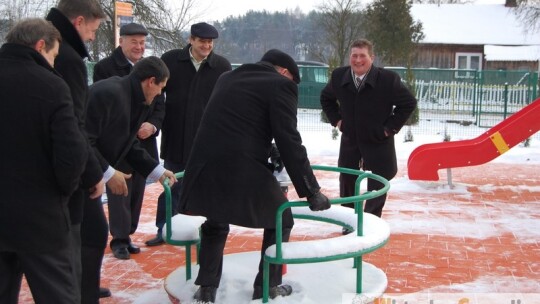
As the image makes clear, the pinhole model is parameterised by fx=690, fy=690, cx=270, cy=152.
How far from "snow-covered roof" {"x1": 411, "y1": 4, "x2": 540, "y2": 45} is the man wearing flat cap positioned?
98.4 ft

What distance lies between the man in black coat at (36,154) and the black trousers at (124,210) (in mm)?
2467

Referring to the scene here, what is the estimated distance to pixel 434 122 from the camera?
18.0 meters

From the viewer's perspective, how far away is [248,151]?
3984mm

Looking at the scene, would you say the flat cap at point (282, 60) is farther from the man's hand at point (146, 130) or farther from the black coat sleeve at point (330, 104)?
the black coat sleeve at point (330, 104)

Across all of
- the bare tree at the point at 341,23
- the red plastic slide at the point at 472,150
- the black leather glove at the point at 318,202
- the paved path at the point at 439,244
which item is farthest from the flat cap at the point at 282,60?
the bare tree at the point at 341,23

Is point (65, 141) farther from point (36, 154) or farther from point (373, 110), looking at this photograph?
point (373, 110)

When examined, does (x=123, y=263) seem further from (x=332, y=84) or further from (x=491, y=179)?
(x=491, y=179)

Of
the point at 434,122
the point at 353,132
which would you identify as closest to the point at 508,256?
the point at 353,132

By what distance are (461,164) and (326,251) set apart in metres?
5.44

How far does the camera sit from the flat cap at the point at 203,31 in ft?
19.6

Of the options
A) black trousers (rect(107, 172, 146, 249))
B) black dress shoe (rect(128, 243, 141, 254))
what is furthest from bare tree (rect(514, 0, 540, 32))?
black dress shoe (rect(128, 243, 141, 254))

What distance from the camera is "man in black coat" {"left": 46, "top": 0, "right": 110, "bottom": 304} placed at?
358 centimetres

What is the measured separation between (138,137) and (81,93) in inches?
86.9

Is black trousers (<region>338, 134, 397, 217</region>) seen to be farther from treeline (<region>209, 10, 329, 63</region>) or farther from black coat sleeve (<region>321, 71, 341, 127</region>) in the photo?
treeline (<region>209, 10, 329, 63</region>)
